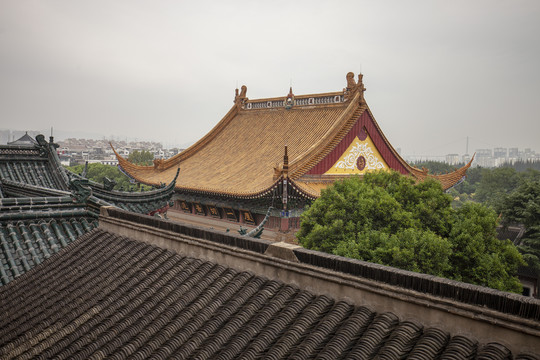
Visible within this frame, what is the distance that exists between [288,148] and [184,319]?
14.0 m

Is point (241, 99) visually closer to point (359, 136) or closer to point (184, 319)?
point (359, 136)

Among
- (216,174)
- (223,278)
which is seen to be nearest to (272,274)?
(223,278)

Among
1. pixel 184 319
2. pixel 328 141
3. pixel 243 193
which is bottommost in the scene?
pixel 243 193

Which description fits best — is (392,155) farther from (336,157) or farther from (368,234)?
(368,234)

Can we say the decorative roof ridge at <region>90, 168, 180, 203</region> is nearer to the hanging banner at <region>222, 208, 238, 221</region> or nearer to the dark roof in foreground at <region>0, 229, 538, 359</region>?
the dark roof in foreground at <region>0, 229, 538, 359</region>

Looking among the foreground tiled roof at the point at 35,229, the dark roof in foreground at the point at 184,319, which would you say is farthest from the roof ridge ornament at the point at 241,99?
the dark roof in foreground at the point at 184,319

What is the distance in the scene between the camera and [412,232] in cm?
949

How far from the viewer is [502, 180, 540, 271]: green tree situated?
15.7 metres

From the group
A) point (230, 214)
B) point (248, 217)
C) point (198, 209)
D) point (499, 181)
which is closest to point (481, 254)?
point (248, 217)

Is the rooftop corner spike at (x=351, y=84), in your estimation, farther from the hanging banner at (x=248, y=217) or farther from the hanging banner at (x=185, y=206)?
the hanging banner at (x=185, y=206)

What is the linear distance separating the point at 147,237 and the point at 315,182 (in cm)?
1068

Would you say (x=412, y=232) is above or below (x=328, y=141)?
below

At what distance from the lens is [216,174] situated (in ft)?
58.3

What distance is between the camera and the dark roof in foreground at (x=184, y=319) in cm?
274
